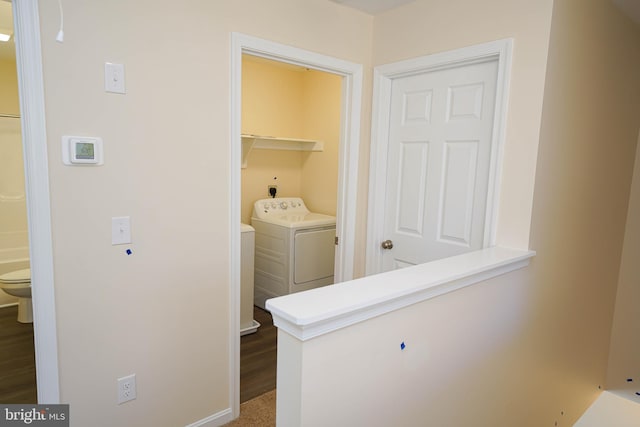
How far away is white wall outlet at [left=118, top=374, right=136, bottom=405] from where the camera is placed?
67.2 inches

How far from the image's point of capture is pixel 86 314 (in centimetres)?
158

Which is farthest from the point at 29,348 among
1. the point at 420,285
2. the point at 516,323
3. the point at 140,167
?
the point at 516,323

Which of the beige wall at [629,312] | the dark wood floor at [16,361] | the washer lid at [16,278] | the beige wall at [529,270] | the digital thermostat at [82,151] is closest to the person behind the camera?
the beige wall at [529,270]

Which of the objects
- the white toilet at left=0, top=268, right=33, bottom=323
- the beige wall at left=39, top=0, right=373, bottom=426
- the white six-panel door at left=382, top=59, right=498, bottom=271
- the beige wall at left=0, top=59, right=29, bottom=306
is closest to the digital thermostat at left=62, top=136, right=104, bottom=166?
the beige wall at left=39, top=0, right=373, bottom=426

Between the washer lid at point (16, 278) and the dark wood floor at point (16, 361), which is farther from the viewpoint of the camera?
the washer lid at point (16, 278)

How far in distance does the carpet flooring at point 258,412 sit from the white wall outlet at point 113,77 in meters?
1.77

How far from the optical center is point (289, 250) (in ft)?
11.0

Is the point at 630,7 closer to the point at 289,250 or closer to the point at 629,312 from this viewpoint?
the point at 629,312

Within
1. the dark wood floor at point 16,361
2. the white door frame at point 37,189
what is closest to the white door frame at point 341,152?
the white door frame at point 37,189

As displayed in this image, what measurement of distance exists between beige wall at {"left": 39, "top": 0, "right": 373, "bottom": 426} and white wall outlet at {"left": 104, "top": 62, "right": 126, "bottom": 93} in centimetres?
2

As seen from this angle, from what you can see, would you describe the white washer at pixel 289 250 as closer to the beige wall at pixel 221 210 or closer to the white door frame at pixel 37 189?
the beige wall at pixel 221 210

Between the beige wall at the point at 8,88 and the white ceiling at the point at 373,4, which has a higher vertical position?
the white ceiling at the point at 373,4

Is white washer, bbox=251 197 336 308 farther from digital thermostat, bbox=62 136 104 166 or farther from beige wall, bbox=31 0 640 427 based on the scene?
digital thermostat, bbox=62 136 104 166

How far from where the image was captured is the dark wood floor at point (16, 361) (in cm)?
235
